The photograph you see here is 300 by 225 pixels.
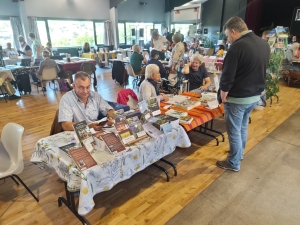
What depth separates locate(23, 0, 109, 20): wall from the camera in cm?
874

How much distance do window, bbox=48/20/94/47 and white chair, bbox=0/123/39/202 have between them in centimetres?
897

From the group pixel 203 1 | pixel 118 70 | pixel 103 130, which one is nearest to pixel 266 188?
pixel 103 130

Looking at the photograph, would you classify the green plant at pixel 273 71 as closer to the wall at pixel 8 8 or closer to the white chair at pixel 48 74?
the white chair at pixel 48 74

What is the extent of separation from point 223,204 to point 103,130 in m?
1.26

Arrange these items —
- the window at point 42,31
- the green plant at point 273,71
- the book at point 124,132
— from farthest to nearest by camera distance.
Result: the window at point 42,31 < the green plant at point 273,71 < the book at point 124,132

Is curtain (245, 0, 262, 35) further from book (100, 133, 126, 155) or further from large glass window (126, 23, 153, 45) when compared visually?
book (100, 133, 126, 155)

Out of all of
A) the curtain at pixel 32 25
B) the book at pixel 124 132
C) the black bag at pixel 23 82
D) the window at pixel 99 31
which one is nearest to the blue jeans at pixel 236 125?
the book at pixel 124 132

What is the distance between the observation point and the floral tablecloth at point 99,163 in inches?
53.7

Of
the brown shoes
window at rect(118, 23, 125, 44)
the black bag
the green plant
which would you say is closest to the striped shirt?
the brown shoes

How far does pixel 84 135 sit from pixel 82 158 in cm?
17

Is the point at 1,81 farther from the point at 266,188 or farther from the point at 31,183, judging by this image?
the point at 266,188

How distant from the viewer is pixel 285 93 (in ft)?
17.9

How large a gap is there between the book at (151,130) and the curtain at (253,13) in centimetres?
1058

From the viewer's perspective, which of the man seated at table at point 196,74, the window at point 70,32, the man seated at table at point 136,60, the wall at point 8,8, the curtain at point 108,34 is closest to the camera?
the man seated at table at point 196,74
